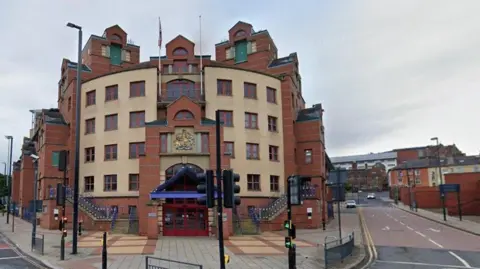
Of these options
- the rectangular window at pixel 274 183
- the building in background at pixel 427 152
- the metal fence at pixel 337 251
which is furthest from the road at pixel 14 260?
the building in background at pixel 427 152

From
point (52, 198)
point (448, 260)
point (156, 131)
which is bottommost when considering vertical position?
point (448, 260)

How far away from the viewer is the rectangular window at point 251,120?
138 feet

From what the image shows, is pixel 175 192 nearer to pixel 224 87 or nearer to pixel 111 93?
pixel 224 87

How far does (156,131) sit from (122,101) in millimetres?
9903

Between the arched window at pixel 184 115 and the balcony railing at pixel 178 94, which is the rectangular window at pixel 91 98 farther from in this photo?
the arched window at pixel 184 115

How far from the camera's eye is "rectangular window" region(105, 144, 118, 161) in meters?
42.0

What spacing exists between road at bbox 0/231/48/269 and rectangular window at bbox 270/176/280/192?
2280cm

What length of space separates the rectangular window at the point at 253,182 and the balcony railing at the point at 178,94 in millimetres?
8693

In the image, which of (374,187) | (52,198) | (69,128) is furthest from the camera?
(374,187)

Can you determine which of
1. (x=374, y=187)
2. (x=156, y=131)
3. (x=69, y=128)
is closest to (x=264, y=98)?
(x=156, y=131)

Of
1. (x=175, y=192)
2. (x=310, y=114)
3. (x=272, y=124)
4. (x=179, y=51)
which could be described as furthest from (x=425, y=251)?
(x=179, y=51)

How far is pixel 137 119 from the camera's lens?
41.5m

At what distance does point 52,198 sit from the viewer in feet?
135

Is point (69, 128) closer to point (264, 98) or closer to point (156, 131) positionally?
point (156, 131)
